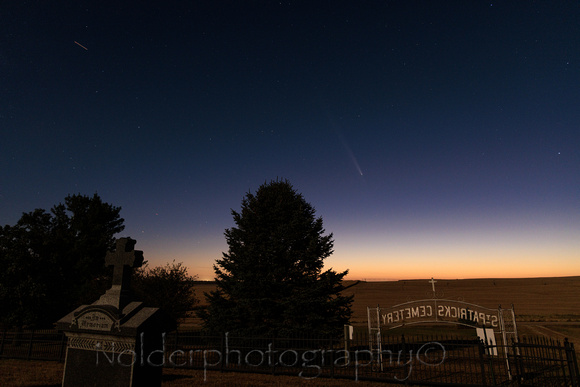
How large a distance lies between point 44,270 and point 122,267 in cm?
2245

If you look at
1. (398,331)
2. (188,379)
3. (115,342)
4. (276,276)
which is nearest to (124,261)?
(115,342)

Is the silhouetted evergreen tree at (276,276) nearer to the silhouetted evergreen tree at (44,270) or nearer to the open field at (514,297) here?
the silhouetted evergreen tree at (44,270)

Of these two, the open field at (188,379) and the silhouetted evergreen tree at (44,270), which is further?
the silhouetted evergreen tree at (44,270)

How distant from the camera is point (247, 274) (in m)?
16.5

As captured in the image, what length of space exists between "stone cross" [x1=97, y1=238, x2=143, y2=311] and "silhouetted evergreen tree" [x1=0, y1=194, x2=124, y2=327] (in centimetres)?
1921

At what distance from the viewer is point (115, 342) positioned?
6.30m

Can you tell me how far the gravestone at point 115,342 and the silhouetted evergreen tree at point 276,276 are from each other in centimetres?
950

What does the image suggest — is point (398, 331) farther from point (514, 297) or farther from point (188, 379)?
point (514, 297)

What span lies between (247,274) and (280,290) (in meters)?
1.98

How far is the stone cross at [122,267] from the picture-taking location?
6883 millimetres

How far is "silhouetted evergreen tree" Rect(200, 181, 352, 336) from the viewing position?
51.8 ft

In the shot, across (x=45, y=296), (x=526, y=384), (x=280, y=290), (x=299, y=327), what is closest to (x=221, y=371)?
(x=299, y=327)

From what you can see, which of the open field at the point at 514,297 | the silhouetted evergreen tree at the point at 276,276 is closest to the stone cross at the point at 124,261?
the silhouetted evergreen tree at the point at 276,276

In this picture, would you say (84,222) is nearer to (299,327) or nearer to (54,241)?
(54,241)
